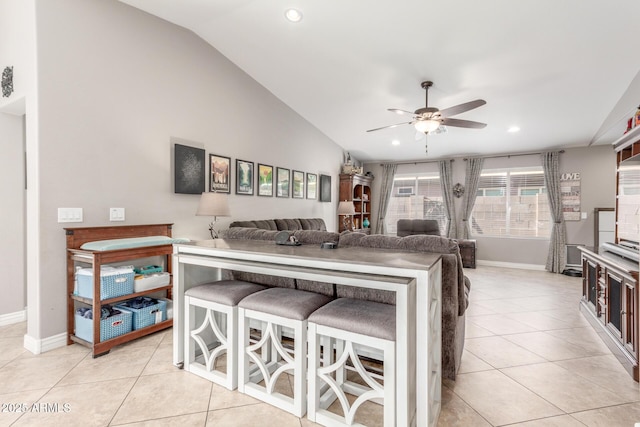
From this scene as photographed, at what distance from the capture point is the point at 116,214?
2.93 m

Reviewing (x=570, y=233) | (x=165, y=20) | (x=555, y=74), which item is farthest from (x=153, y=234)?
(x=570, y=233)

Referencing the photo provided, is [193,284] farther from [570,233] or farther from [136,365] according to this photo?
[570,233]

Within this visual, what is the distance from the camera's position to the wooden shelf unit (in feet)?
7.83

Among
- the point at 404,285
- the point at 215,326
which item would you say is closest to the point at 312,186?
the point at 215,326

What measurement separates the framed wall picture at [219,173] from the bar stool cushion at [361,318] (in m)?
2.84

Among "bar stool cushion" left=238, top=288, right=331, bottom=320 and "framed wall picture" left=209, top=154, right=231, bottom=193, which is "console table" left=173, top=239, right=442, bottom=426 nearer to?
"bar stool cushion" left=238, top=288, right=331, bottom=320

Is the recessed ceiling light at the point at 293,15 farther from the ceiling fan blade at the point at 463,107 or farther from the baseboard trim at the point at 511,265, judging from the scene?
the baseboard trim at the point at 511,265

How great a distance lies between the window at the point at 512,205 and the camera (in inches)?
243

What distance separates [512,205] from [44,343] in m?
7.60

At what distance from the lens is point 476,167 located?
662 centimetres

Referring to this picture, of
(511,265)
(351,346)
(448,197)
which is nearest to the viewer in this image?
(351,346)

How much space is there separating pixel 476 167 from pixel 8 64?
7.40 meters

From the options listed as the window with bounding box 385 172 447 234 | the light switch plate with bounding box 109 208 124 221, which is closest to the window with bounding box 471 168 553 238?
the window with bounding box 385 172 447 234

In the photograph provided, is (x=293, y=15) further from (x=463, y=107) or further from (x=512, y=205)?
(x=512, y=205)
